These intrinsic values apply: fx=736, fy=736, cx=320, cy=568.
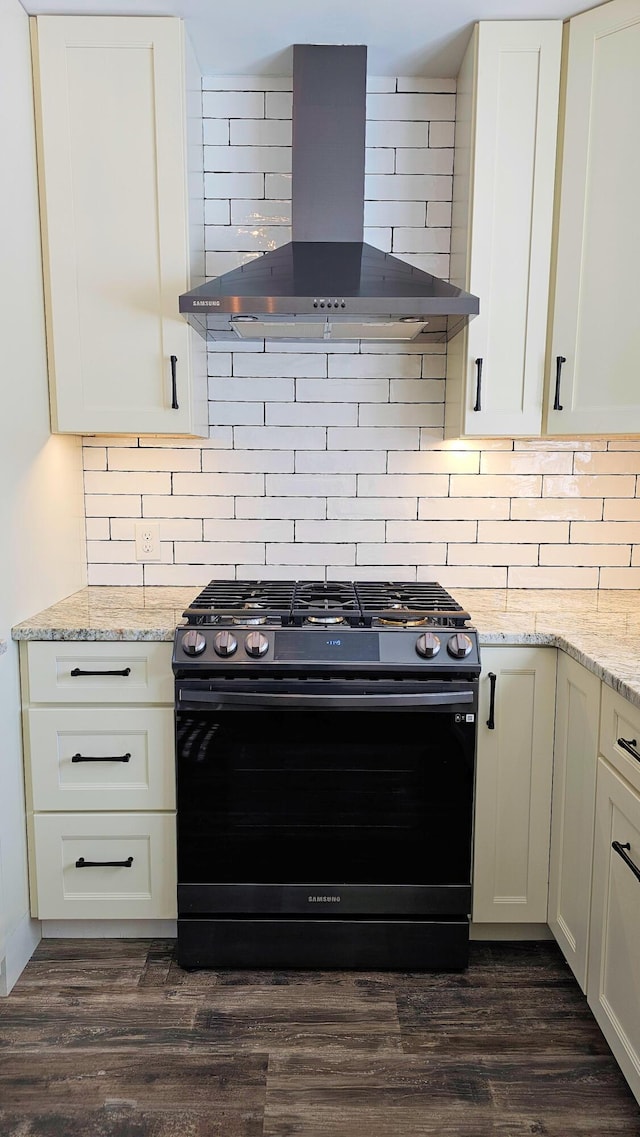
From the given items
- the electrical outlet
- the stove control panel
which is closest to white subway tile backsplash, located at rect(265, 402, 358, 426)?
the electrical outlet

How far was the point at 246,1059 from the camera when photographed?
5.82ft

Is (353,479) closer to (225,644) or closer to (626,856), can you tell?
(225,644)

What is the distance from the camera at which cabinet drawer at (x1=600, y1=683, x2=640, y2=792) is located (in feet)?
5.16

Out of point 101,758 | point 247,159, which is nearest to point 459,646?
point 101,758

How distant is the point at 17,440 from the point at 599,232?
5.94 feet

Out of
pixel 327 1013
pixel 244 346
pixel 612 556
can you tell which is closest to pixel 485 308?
pixel 244 346

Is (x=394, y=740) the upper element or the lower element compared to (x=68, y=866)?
upper

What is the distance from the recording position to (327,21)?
2146mm

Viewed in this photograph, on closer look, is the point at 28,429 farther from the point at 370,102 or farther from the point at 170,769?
the point at 370,102

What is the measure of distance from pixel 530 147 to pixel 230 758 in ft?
6.56

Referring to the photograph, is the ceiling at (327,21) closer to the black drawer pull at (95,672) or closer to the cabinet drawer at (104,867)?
the black drawer pull at (95,672)

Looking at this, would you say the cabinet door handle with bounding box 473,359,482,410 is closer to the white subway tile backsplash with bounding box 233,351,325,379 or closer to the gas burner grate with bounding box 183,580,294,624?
the white subway tile backsplash with bounding box 233,351,325,379

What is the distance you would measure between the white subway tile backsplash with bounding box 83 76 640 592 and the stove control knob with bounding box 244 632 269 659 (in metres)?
0.70

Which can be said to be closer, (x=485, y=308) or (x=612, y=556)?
(x=485, y=308)
